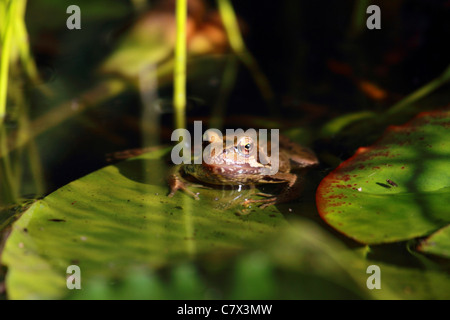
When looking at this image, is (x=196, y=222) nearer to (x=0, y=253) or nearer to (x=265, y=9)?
(x=0, y=253)

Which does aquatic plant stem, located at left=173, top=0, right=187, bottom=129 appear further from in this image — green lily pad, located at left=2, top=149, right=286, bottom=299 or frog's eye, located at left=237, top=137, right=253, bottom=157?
green lily pad, located at left=2, top=149, right=286, bottom=299

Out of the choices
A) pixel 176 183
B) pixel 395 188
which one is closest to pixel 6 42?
pixel 176 183

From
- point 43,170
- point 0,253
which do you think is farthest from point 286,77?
point 0,253

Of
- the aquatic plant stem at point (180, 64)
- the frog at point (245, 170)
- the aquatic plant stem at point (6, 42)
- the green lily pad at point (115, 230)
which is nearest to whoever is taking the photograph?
the green lily pad at point (115, 230)

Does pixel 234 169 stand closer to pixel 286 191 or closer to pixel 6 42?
pixel 286 191

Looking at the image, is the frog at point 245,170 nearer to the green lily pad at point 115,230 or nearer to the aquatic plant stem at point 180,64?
the green lily pad at point 115,230

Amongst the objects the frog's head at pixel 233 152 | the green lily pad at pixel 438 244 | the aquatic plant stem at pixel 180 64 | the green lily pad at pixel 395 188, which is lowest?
the green lily pad at pixel 438 244

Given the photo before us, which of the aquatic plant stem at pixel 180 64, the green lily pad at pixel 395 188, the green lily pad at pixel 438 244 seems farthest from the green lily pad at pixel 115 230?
the aquatic plant stem at pixel 180 64
